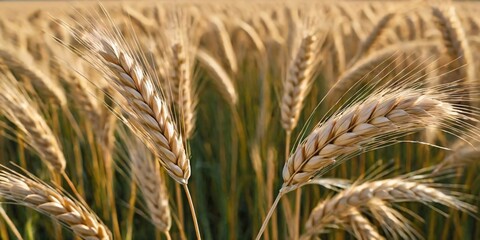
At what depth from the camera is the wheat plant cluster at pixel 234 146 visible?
1.07m

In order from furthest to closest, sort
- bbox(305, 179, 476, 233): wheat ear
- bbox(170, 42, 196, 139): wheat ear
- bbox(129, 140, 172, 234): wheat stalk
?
bbox(170, 42, 196, 139): wheat ear, bbox(129, 140, 172, 234): wheat stalk, bbox(305, 179, 476, 233): wheat ear

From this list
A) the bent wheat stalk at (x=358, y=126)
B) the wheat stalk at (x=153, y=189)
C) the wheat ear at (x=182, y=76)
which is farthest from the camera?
the wheat ear at (x=182, y=76)

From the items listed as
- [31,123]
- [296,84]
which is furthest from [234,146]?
[31,123]

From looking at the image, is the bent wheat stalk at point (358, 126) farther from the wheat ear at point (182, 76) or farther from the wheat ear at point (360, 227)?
the wheat ear at point (182, 76)

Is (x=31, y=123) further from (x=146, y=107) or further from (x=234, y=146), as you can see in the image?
(x=234, y=146)

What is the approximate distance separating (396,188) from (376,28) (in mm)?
1620

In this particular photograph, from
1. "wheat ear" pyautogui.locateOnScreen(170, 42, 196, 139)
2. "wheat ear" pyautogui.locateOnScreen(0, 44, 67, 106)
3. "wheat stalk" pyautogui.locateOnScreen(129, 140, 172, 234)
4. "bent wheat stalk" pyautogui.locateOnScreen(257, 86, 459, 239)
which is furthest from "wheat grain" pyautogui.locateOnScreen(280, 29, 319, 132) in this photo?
"wheat ear" pyautogui.locateOnScreen(0, 44, 67, 106)

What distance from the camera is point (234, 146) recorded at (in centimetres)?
247

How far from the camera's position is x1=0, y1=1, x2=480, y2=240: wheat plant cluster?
107 cm

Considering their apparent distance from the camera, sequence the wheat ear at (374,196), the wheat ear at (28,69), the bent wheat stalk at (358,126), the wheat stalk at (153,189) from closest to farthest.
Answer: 1. the bent wheat stalk at (358,126)
2. the wheat ear at (374,196)
3. the wheat stalk at (153,189)
4. the wheat ear at (28,69)

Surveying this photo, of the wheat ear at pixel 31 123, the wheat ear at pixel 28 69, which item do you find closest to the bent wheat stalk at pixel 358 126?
the wheat ear at pixel 31 123

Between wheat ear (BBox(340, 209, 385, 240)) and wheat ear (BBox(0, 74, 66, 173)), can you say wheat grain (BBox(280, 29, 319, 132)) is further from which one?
wheat ear (BBox(0, 74, 66, 173))

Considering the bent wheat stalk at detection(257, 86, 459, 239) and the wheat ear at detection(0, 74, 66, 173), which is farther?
the wheat ear at detection(0, 74, 66, 173)

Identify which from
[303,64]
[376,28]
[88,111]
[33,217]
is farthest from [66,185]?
[376,28]
